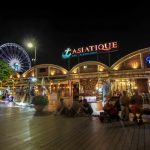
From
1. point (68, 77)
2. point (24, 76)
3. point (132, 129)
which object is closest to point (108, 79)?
point (68, 77)

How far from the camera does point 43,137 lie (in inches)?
326

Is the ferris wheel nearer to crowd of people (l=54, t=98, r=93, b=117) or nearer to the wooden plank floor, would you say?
crowd of people (l=54, t=98, r=93, b=117)

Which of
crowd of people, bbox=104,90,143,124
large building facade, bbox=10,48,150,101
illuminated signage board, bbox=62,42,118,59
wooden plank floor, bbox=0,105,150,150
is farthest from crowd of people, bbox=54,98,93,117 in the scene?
illuminated signage board, bbox=62,42,118,59

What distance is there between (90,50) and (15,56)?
49.9 feet

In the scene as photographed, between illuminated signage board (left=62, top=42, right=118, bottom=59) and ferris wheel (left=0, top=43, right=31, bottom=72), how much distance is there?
897 cm

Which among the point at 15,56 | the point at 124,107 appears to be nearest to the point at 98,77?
the point at 15,56

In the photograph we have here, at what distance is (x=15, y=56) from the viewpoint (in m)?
45.2

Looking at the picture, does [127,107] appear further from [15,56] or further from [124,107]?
[15,56]

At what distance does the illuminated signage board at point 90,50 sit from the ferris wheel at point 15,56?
8.97 meters

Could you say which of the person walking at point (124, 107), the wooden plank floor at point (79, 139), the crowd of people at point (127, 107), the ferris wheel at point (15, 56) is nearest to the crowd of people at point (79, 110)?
the crowd of people at point (127, 107)

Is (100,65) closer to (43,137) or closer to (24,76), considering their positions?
(24,76)

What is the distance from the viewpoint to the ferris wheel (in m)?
44.3

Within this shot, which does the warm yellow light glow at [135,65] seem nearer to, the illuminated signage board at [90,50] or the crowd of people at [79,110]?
the illuminated signage board at [90,50]

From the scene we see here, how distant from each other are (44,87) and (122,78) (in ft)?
44.5
